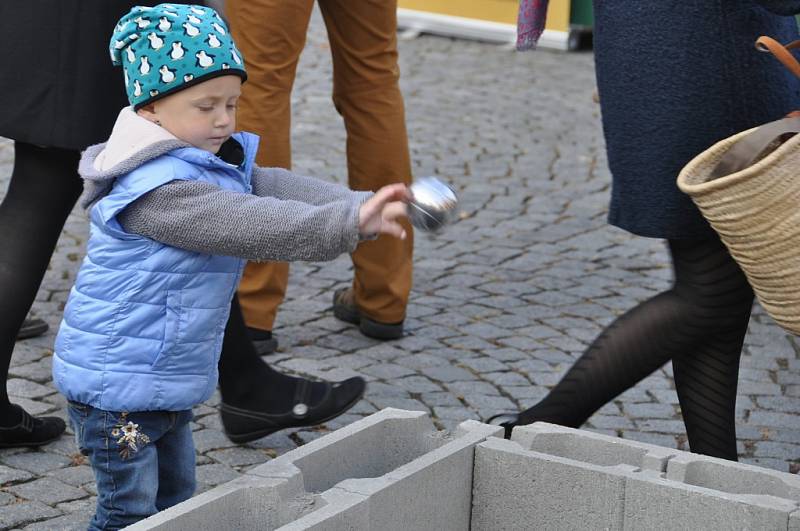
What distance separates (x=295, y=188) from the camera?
3008mm

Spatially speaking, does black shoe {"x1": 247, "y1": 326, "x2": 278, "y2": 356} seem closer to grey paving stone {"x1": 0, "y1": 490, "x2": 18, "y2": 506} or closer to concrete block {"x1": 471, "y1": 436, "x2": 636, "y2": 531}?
grey paving stone {"x1": 0, "y1": 490, "x2": 18, "y2": 506}

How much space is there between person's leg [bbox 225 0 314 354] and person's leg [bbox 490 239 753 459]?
136 cm

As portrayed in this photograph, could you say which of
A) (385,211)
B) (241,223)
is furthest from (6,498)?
(385,211)

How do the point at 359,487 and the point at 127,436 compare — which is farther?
the point at 127,436

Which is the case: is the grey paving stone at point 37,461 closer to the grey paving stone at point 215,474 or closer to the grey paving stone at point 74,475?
the grey paving stone at point 74,475

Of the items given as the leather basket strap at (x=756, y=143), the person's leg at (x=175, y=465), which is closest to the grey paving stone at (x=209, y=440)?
the person's leg at (x=175, y=465)

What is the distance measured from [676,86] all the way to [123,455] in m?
1.46

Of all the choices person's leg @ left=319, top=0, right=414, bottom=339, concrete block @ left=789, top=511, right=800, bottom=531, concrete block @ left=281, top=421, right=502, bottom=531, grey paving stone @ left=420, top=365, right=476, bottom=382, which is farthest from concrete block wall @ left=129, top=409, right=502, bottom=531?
person's leg @ left=319, top=0, right=414, bottom=339

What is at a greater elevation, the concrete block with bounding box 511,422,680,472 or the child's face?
the child's face

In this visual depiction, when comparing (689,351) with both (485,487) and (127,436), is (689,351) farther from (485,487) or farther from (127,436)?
(127,436)

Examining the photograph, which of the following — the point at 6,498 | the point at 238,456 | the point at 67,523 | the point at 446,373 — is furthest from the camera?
the point at 446,373

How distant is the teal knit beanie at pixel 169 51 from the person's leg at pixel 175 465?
27.7 inches

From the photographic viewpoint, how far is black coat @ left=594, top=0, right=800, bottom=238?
330 centimetres

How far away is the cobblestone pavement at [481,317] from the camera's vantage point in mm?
4129
